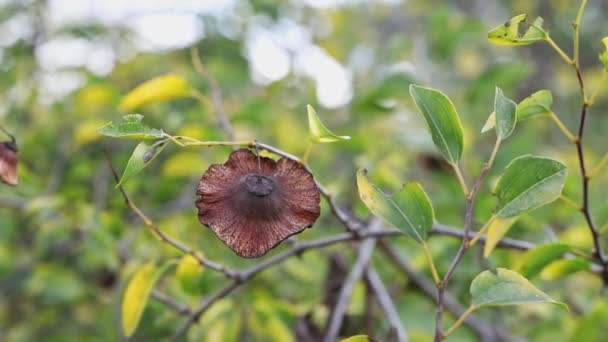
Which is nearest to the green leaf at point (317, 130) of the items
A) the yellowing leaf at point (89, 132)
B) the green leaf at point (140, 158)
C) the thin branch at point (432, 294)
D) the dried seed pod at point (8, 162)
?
the green leaf at point (140, 158)

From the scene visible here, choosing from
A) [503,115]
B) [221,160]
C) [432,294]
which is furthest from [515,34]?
[221,160]

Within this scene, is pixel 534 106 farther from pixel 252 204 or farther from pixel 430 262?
pixel 252 204

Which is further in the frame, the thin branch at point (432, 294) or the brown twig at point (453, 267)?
the thin branch at point (432, 294)

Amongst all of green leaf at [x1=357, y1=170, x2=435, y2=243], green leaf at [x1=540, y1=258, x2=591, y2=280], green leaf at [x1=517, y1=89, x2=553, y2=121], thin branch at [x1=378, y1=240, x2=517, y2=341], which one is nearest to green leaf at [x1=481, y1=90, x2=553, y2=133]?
green leaf at [x1=517, y1=89, x2=553, y2=121]

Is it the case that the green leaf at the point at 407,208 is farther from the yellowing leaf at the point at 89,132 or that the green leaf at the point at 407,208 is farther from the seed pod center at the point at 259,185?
the yellowing leaf at the point at 89,132

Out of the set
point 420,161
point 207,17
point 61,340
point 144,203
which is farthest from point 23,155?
point 420,161
